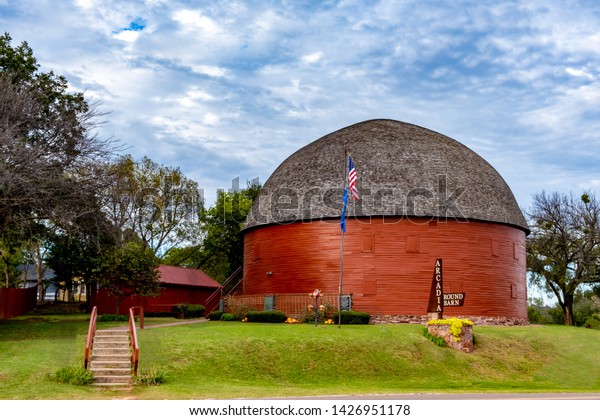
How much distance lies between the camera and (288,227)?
37688mm

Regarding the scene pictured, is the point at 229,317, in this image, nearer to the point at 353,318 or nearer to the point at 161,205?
the point at 353,318

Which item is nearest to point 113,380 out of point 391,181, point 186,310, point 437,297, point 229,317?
point 437,297

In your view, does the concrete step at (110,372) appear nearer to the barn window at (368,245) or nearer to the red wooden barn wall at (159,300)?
the barn window at (368,245)

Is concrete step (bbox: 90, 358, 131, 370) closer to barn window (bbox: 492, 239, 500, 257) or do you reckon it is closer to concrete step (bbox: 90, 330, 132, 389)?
concrete step (bbox: 90, 330, 132, 389)

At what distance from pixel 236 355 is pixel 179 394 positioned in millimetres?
6106

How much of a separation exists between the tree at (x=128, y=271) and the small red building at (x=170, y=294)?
24.2 ft

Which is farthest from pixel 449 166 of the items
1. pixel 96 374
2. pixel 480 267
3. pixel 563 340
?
pixel 96 374

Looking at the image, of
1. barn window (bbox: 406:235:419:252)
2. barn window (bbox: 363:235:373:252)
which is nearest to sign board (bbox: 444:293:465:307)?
barn window (bbox: 406:235:419:252)

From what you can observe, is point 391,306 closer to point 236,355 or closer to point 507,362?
point 507,362

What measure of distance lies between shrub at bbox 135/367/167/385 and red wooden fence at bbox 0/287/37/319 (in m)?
22.0

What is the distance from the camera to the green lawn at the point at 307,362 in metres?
19.5

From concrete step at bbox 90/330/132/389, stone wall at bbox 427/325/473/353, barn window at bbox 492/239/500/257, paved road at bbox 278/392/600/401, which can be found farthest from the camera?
barn window at bbox 492/239/500/257

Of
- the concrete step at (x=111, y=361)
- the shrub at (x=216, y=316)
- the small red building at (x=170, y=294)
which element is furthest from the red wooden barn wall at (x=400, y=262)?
the concrete step at (x=111, y=361)

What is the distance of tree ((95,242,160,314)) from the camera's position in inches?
1361
